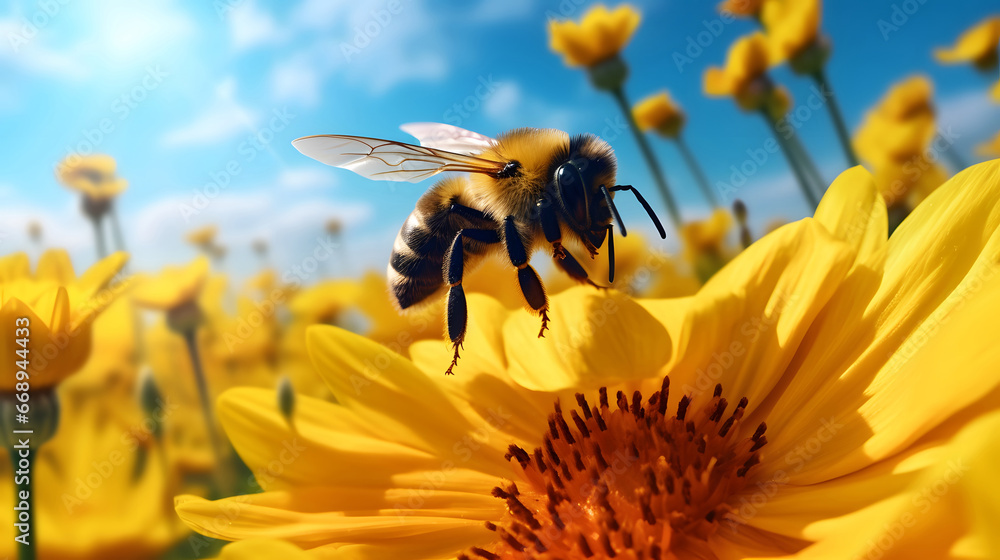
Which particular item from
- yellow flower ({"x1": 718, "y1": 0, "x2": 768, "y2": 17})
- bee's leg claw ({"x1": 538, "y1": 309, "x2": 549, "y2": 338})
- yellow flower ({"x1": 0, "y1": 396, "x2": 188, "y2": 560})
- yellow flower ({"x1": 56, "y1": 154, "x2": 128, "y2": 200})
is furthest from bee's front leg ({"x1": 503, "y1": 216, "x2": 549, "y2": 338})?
yellow flower ({"x1": 56, "y1": 154, "x2": 128, "y2": 200})

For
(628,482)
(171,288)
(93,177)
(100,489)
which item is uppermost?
(93,177)

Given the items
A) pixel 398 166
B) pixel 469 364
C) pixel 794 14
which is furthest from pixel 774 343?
pixel 794 14

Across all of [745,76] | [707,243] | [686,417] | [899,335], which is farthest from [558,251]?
[745,76]

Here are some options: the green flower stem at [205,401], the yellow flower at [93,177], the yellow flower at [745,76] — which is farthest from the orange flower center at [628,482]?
the yellow flower at [93,177]

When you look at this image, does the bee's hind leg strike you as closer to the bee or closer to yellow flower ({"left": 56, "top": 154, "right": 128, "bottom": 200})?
the bee

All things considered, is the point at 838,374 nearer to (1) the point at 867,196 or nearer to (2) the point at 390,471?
(1) the point at 867,196

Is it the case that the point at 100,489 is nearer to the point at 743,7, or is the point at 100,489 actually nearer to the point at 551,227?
the point at 551,227
